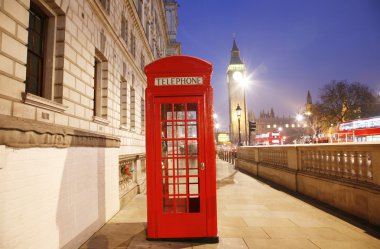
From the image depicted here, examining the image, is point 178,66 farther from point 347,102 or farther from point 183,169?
point 347,102

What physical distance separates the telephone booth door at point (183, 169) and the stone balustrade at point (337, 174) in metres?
3.45

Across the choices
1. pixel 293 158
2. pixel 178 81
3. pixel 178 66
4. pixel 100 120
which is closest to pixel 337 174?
pixel 293 158

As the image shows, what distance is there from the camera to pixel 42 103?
4.64 metres

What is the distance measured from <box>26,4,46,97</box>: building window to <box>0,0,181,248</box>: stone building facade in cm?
2

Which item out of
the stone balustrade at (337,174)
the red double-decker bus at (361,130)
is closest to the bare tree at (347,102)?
the red double-decker bus at (361,130)

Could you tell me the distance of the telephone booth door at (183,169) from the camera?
184 inches

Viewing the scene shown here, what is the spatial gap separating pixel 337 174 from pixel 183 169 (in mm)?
4298

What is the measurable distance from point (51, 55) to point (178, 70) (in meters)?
2.77

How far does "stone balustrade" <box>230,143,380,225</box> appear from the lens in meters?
5.34

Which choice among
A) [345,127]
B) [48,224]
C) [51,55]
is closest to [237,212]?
[48,224]

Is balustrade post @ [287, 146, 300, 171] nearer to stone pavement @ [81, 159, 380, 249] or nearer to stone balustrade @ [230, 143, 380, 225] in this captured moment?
stone balustrade @ [230, 143, 380, 225]

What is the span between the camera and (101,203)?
556 centimetres

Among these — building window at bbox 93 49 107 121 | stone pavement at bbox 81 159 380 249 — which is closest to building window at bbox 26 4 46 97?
building window at bbox 93 49 107 121

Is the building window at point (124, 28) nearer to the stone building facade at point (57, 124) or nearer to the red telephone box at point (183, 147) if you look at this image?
the stone building facade at point (57, 124)
